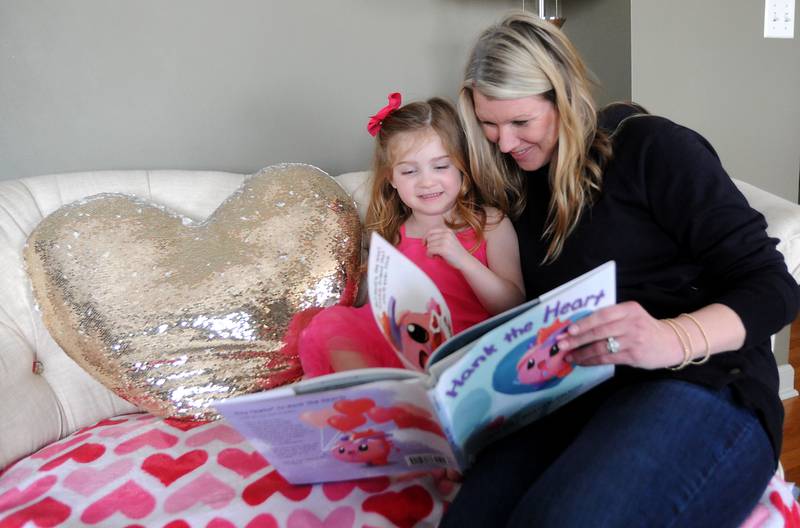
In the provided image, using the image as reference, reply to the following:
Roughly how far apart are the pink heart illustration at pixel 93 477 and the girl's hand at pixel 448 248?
663 millimetres

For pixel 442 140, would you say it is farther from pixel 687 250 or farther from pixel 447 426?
pixel 447 426

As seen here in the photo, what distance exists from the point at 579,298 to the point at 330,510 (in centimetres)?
49

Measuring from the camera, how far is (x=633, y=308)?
731mm

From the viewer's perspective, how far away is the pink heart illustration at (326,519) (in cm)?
85

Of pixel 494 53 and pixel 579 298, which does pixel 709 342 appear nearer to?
pixel 579 298

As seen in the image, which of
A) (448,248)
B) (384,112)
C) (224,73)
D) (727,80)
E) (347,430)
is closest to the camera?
(347,430)

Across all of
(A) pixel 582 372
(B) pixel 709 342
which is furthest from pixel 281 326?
(B) pixel 709 342

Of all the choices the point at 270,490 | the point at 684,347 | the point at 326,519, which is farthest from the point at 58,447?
the point at 684,347

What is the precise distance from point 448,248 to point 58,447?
81 cm

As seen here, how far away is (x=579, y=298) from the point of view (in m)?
0.71

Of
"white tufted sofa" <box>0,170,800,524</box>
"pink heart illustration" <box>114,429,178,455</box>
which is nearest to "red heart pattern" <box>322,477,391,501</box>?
"pink heart illustration" <box>114,429,178,455</box>

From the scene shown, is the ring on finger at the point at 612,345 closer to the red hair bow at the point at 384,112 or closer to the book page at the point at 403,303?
the book page at the point at 403,303

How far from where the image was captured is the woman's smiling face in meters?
0.93

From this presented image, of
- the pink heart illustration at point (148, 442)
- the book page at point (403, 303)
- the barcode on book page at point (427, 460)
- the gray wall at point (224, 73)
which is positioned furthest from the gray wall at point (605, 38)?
the pink heart illustration at point (148, 442)
